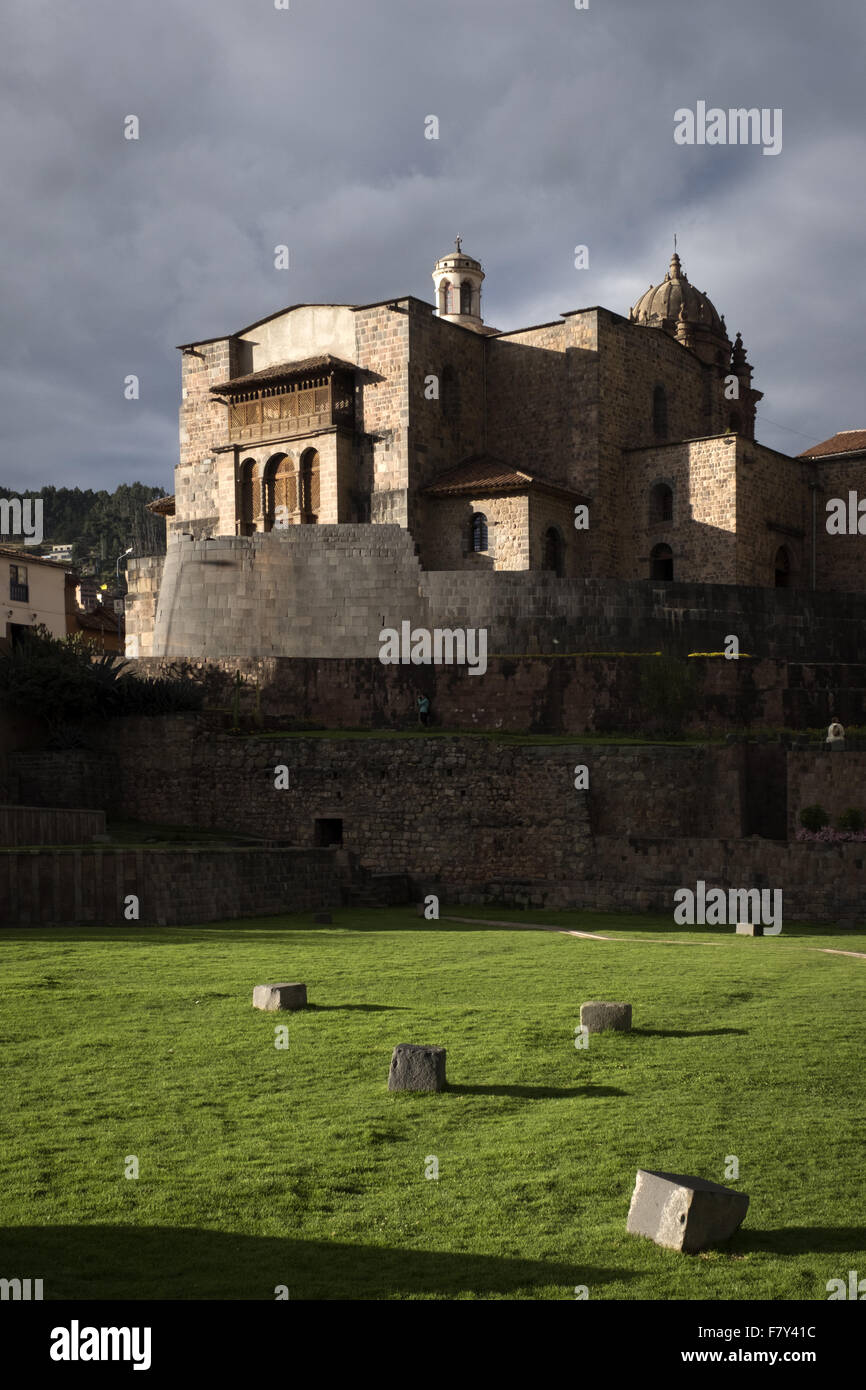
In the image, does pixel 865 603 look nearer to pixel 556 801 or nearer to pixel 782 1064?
pixel 556 801

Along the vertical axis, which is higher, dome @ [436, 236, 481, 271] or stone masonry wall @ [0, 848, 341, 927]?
dome @ [436, 236, 481, 271]

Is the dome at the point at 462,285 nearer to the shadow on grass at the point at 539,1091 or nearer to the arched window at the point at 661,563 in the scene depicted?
the arched window at the point at 661,563

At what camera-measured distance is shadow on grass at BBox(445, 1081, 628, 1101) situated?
863 cm

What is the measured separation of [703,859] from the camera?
22250 millimetres

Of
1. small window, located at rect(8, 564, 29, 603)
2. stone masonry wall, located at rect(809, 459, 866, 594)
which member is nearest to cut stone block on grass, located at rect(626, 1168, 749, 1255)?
stone masonry wall, located at rect(809, 459, 866, 594)

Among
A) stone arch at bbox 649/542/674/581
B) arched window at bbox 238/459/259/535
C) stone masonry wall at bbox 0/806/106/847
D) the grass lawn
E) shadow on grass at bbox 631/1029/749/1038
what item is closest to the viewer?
the grass lawn

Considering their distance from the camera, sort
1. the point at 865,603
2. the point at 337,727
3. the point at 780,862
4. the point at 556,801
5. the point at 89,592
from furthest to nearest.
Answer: the point at 89,592, the point at 865,603, the point at 337,727, the point at 556,801, the point at 780,862

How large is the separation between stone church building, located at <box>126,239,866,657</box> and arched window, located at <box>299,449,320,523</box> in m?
0.05

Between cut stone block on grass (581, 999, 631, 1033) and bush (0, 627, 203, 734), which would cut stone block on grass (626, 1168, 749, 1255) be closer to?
cut stone block on grass (581, 999, 631, 1033)

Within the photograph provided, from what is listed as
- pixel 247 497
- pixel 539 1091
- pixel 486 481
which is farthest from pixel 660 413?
pixel 539 1091

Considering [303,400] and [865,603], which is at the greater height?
[303,400]
